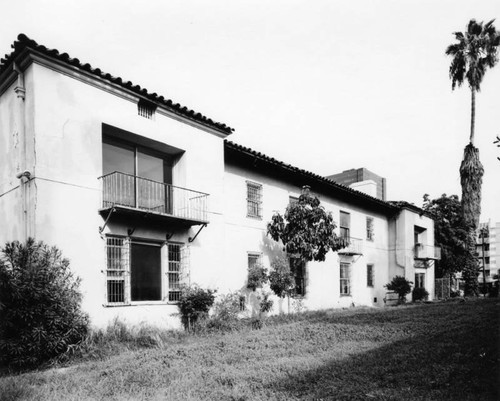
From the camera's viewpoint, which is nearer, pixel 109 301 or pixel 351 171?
pixel 109 301

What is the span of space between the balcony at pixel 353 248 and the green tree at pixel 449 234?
978cm

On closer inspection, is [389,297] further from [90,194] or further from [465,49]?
[90,194]

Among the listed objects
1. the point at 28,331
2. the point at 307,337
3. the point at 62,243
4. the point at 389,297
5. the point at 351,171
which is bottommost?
the point at 389,297

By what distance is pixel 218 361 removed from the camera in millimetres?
7906

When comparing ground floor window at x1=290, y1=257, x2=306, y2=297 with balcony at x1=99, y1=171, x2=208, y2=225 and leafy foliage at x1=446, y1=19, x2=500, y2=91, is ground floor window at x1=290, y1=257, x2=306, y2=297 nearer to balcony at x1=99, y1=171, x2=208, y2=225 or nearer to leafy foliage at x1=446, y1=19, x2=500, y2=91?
balcony at x1=99, y1=171, x2=208, y2=225

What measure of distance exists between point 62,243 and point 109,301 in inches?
77.1

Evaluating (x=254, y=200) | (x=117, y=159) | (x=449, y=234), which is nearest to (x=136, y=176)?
(x=117, y=159)

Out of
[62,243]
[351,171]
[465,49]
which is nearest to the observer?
[62,243]

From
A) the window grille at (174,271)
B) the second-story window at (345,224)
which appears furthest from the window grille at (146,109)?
the second-story window at (345,224)

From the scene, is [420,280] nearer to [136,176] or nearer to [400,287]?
[400,287]

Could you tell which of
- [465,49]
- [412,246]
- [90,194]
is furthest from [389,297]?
Answer: [90,194]

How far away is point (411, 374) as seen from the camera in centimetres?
633

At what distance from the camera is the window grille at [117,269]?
420 inches

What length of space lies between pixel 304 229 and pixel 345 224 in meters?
7.18
